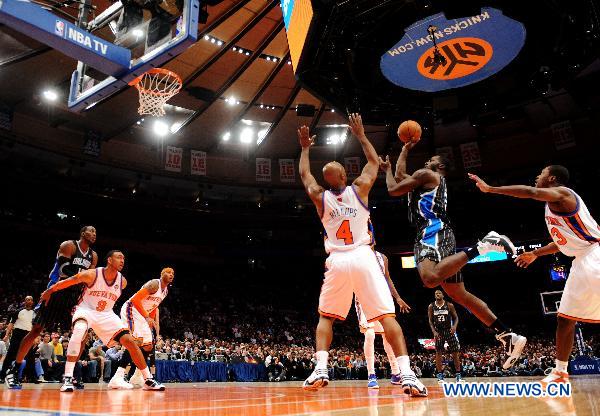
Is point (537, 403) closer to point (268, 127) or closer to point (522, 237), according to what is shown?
point (268, 127)

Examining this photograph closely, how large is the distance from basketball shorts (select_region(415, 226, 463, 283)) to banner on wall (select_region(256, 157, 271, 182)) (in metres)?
21.0

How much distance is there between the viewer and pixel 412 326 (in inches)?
1072

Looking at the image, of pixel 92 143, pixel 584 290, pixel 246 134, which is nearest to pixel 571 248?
pixel 584 290

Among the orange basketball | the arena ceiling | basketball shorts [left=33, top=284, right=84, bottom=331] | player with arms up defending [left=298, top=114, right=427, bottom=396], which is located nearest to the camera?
player with arms up defending [left=298, top=114, right=427, bottom=396]

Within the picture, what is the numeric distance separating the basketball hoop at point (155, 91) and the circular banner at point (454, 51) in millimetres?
5075

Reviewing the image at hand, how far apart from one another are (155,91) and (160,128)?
38.0 ft

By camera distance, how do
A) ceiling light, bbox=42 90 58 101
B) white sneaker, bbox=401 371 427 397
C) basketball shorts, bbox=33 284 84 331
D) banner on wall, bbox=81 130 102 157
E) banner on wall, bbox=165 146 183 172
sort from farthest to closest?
banner on wall, bbox=165 146 183 172, banner on wall, bbox=81 130 102 157, ceiling light, bbox=42 90 58 101, basketball shorts, bbox=33 284 84 331, white sneaker, bbox=401 371 427 397

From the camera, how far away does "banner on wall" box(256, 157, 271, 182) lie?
83.5 feet

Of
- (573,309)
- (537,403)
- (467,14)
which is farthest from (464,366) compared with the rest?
(537,403)

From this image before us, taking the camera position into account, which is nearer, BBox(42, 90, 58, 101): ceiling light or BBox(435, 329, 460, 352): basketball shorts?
BBox(435, 329, 460, 352): basketball shorts

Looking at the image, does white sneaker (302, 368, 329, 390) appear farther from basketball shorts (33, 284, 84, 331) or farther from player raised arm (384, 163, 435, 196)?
basketball shorts (33, 284, 84, 331)

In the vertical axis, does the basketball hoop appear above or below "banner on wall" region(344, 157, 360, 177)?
below

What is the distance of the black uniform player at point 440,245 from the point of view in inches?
172

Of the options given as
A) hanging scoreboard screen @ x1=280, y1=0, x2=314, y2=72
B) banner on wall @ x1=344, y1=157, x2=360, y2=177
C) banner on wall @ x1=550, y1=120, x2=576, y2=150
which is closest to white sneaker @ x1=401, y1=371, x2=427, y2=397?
hanging scoreboard screen @ x1=280, y1=0, x2=314, y2=72
